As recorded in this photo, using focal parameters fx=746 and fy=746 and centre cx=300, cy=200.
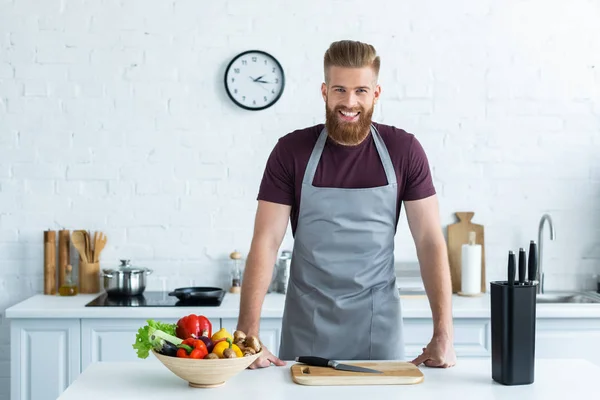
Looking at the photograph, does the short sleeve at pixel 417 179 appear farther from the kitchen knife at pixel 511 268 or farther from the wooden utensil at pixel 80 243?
the wooden utensil at pixel 80 243

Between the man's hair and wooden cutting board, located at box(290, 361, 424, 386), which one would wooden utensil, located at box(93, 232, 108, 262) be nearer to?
the man's hair

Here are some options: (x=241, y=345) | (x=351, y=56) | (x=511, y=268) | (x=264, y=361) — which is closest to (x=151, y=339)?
(x=241, y=345)

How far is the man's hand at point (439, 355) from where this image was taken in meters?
2.21

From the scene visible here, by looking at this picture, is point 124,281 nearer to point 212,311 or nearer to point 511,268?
point 212,311

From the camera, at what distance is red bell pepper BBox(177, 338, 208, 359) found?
1914mm

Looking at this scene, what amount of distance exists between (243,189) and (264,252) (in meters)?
1.57

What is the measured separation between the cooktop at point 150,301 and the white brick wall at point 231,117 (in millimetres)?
318

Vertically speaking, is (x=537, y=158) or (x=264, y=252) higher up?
(x=537, y=158)

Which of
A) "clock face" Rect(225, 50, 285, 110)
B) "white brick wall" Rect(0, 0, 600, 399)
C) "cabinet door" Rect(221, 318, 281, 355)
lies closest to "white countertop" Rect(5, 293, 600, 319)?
"cabinet door" Rect(221, 318, 281, 355)

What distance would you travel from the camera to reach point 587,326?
3584 mm

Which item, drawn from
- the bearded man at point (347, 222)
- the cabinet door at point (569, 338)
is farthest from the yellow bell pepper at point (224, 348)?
the cabinet door at point (569, 338)

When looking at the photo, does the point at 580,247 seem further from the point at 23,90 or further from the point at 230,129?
the point at 23,90

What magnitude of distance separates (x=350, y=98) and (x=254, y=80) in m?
1.66

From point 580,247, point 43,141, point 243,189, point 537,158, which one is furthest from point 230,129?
point 580,247
